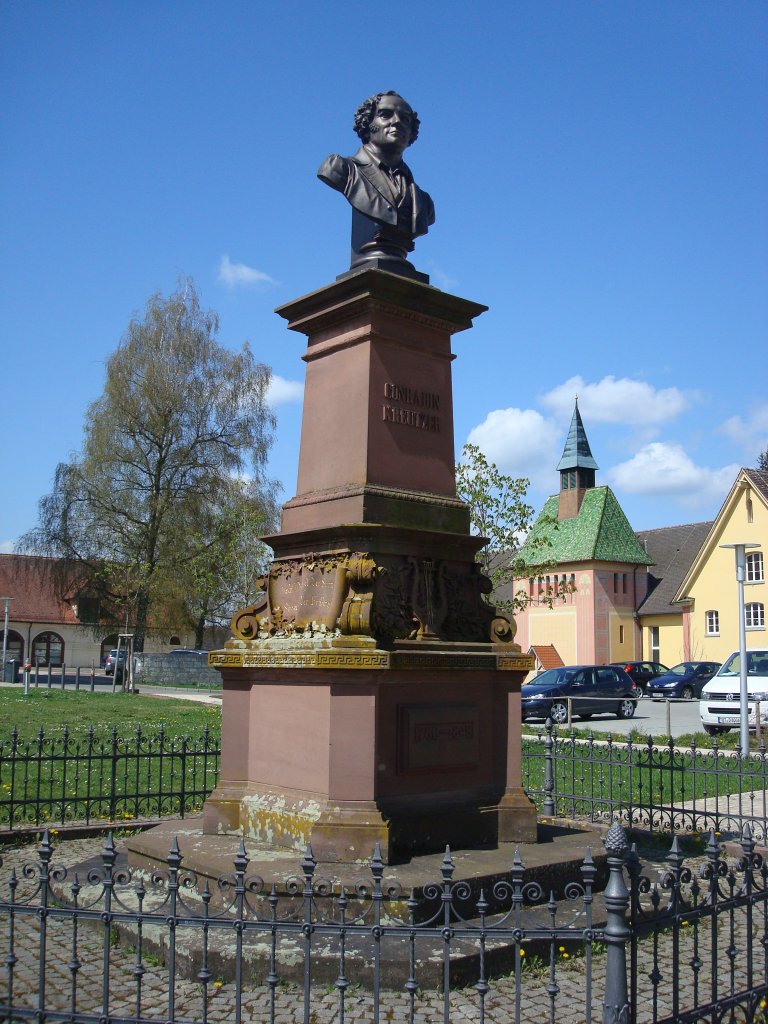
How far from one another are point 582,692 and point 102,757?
1979 cm

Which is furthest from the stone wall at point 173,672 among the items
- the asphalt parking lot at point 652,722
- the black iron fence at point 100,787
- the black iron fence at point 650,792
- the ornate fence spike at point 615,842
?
the ornate fence spike at point 615,842

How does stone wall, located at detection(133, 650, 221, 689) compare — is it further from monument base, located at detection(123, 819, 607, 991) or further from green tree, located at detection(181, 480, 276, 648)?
monument base, located at detection(123, 819, 607, 991)

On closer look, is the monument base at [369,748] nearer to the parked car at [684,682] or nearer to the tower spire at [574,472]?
the parked car at [684,682]

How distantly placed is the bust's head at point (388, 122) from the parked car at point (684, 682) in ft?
98.0

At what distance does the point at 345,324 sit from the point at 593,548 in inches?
1842

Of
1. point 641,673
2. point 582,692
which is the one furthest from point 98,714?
point 641,673

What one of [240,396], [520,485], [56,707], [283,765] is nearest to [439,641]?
[283,765]

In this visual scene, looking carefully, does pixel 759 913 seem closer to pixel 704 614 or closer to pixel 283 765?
pixel 283 765

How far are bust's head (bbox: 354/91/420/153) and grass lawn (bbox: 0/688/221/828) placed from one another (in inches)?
230

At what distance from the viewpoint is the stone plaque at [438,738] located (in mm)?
6617

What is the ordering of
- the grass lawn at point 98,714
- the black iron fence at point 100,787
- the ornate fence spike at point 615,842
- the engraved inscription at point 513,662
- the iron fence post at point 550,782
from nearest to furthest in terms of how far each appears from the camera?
the ornate fence spike at point 615,842 < the engraved inscription at point 513,662 < the black iron fence at point 100,787 < the iron fence post at point 550,782 < the grass lawn at point 98,714

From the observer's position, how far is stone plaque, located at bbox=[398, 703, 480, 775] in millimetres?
6617

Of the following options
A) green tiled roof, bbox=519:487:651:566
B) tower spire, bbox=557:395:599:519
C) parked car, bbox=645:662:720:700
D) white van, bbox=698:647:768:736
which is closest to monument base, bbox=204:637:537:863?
white van, bbox=698:647:768:736

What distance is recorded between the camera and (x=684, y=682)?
35.1 meters
